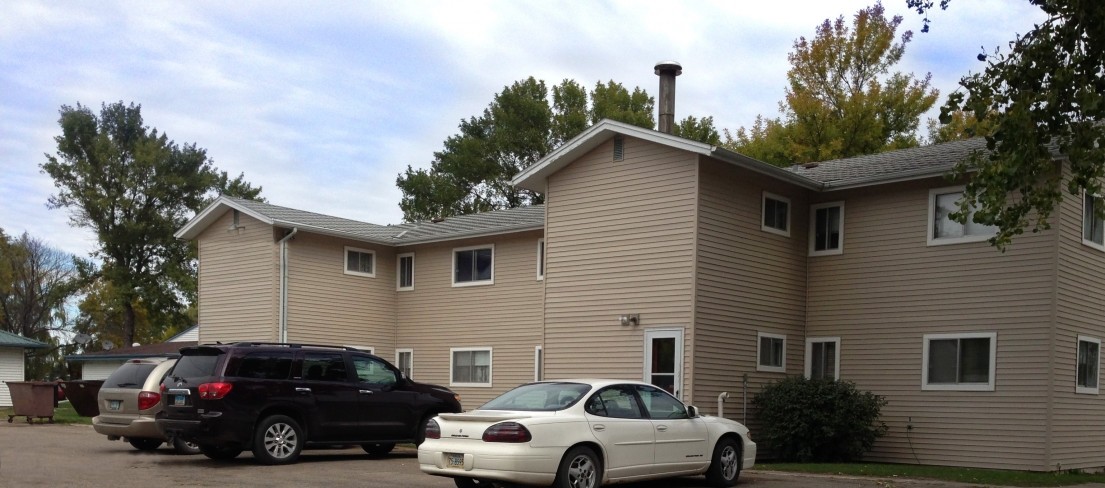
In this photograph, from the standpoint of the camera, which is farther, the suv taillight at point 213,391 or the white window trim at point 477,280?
the white window trim at point 477,280

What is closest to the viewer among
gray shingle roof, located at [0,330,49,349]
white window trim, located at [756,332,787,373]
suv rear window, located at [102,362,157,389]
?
suv rear window, located at [102,362,157,389]

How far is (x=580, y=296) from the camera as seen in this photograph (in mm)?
21172

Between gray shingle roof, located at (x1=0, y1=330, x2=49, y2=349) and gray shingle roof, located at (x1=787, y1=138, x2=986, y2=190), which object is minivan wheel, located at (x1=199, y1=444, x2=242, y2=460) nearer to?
gray shingle roof, located at (x1=787, y1=138, x2=986, y2=190)

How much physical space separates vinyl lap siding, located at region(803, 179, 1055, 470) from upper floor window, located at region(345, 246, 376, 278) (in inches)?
497

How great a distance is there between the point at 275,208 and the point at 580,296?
35.2 ft

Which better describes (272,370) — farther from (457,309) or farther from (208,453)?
(457,309)

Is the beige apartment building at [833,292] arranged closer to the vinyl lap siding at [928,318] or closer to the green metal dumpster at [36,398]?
the vinyl lap siding at [928,318]

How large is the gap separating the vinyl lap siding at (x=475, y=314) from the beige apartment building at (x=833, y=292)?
459 centimetres

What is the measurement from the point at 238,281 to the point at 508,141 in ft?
86.3

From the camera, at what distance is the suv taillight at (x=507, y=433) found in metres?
11.7

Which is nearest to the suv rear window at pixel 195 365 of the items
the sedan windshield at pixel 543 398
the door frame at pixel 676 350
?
the sedan windshield at pixel 543 398

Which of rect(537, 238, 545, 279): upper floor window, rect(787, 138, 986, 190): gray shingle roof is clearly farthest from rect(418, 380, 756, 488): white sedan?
rect(537, 238, 545, 279): upper floor window

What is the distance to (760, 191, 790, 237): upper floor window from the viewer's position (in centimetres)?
2088

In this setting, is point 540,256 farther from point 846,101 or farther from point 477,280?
point 846,101
